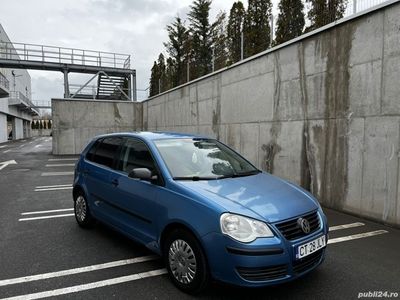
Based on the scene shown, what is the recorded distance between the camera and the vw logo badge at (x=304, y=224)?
9.71ft

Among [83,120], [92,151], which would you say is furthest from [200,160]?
[83,120]

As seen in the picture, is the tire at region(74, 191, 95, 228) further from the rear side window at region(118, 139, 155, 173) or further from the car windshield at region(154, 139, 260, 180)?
the car windshield at region(154, 139, 260, 180)

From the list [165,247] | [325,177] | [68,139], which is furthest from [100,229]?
[68,139]

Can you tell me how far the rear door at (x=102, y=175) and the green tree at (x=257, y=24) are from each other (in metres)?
11.7

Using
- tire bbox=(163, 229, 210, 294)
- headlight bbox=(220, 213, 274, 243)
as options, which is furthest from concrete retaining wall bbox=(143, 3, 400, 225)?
tire bbox=(163, 229, 210, 294)

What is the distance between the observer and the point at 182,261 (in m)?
3.13

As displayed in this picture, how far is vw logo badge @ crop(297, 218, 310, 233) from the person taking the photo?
9.71 feet

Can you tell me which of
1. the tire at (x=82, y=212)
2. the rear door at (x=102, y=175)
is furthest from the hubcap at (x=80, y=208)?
the rear door at (x=102, y=175)

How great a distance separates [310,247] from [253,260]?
63cm

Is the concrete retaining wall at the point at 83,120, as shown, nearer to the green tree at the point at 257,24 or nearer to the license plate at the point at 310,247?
the green tree at the point at 257,24

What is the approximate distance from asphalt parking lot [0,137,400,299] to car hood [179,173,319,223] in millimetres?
797

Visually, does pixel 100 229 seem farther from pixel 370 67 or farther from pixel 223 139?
pixel 223 139

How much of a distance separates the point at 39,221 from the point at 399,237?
576cm

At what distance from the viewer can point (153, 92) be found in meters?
21.8
